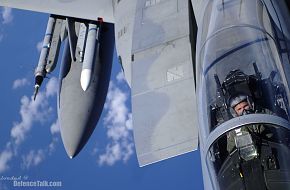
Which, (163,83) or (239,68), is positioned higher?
(163,83)

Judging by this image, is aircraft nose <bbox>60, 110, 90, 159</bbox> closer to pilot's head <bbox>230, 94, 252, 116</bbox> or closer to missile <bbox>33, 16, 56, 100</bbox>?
missile <bbox>33, 16, 56, 100</bbox>

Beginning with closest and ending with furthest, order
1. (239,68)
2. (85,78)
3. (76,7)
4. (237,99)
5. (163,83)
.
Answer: (237,99) < (239,68) < (163,83) < (85,78) < (76,7)

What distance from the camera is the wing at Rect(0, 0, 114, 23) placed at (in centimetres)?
801

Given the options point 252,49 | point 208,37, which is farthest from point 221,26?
point 252,49

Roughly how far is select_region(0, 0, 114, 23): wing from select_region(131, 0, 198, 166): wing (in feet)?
5.25

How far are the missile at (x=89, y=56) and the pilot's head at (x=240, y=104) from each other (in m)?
4.27

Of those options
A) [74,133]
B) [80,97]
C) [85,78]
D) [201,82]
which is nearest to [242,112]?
[201,82]

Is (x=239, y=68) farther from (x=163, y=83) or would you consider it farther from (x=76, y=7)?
(x=76, y=7)

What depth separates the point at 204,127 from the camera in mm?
3828

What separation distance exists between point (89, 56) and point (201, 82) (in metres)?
3.92

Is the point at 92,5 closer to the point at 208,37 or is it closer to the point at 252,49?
the point at 208,37

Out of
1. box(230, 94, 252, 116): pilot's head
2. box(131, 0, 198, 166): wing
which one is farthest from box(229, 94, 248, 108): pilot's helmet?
box(131, 0, 198, 166): wing

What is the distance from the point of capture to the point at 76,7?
8117 millimetres

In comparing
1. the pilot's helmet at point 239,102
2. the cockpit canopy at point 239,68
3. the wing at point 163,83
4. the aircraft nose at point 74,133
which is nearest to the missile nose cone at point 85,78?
the aircraft nose at point 74,133
